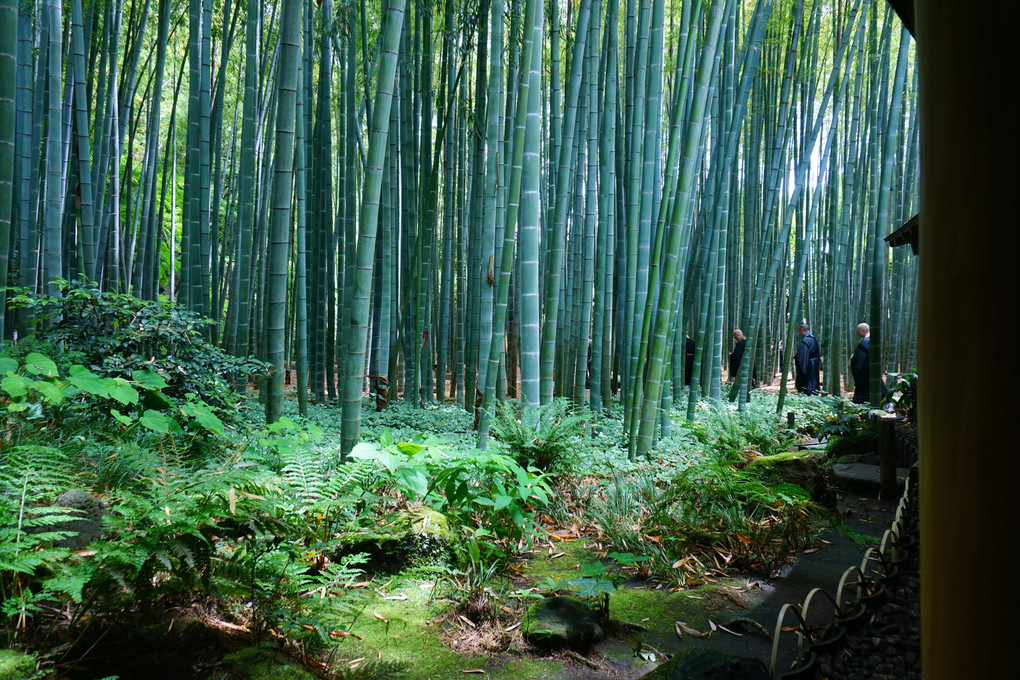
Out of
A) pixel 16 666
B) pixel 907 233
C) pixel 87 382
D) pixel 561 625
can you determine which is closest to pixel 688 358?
pixel 907 233

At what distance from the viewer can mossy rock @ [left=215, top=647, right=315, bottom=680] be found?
1.24 metres

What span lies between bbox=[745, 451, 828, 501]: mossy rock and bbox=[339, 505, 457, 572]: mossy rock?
5.42 feet

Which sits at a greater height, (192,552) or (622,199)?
(622,199)

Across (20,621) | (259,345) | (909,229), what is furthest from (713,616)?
Answer: (259,345)

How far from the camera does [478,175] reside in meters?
5.11

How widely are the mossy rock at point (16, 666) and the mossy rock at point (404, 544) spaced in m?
0.93

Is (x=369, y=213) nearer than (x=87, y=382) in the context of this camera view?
No

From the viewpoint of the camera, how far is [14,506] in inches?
55.1

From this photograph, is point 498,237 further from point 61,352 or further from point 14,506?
point 14,506

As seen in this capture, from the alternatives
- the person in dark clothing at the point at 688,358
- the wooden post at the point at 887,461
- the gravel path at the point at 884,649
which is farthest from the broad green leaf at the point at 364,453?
the person in dark clothing at the point at 688,358

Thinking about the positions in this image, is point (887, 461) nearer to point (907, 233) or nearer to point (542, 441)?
point (907, 233)

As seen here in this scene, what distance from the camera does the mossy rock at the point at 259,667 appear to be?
48.9 inches

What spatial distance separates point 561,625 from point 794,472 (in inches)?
74.7

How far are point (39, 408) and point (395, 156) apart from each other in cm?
349
